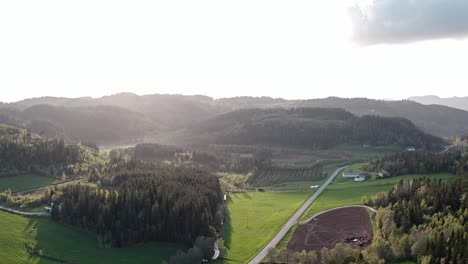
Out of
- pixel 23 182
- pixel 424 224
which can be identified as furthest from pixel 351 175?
pixel 23 182

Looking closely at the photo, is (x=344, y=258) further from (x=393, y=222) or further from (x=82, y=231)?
(x=82, y=231)

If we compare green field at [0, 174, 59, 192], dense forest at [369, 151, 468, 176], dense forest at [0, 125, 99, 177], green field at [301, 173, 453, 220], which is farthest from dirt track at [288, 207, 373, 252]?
dense forest at [0, 125, 99, 177]

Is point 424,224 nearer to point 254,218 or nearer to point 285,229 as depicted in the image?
point 285,229

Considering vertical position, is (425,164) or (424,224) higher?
(425,164)

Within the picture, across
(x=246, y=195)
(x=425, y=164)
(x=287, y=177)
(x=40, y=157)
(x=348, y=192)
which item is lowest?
A: (x=246, y=195)

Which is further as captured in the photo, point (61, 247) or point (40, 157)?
point (40, 157)

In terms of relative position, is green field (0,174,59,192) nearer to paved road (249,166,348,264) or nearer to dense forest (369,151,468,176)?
paved road (249,166,348,264)
